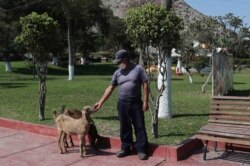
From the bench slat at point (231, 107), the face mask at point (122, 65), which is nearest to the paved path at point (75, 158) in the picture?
the bench slat at point (231, 107)

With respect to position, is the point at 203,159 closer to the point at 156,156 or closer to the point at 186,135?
the point at 156,156

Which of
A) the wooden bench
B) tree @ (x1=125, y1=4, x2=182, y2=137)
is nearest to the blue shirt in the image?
tree @ (x1=125, y1=4, x2=182, y2=137)

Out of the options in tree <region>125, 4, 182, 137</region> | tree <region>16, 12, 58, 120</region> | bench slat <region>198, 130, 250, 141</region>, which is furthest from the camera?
tree <region>16, 12, 58, 120</region>

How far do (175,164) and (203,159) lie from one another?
511 mm

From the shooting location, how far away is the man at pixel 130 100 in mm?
7035

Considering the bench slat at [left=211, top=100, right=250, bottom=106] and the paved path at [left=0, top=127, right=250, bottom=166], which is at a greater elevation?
the bench slat at [left=211, top=100, right=250, bottom=106]

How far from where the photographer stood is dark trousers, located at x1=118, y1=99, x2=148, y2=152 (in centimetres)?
715

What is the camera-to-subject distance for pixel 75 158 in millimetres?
7336

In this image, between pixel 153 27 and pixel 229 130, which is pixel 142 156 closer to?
pixel 229 130

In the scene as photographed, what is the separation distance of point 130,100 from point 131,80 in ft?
1.05

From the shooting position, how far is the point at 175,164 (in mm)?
6938

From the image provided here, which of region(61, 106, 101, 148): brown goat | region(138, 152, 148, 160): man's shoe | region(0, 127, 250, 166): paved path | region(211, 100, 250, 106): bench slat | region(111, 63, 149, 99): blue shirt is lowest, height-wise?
region(0, 127, 250, 166): paved path

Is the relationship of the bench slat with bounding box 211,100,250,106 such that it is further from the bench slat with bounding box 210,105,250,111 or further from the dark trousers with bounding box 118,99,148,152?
the dark trousers with bounding box 118,99,148,152

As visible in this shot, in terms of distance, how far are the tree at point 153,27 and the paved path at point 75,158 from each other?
1.92 m
